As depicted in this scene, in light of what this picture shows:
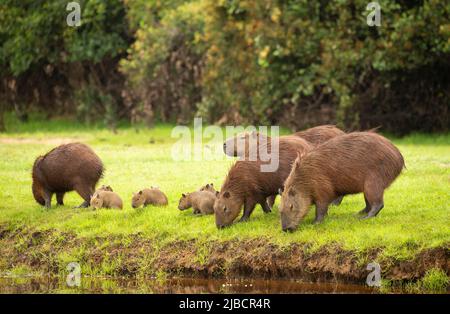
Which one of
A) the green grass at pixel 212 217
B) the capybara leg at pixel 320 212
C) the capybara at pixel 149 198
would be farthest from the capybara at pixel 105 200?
the capybara leg at pixel 320 212

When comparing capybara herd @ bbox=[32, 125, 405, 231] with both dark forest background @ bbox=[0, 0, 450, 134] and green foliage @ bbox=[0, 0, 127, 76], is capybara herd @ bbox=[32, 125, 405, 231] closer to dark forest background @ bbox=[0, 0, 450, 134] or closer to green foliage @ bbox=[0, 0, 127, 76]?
dark forest background @ bbox=[0, 0, 450, 134]

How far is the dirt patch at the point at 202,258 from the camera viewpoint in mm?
9406

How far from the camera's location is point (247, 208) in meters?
10.9

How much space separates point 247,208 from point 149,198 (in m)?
1.63

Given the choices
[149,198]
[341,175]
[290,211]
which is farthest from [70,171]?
[341,175]

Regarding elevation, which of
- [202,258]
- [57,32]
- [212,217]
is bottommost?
[202,258]

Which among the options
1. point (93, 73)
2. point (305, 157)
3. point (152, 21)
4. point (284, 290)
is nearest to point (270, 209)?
point (305, 157)

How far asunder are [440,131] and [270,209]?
30.5 feet

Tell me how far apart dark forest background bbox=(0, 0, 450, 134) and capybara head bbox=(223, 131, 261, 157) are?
698 centimetres

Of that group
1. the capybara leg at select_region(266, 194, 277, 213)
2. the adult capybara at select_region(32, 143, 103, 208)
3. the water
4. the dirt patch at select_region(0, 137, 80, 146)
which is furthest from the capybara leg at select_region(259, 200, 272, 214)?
the dirt patch at select_region(0, 137, 80, 146)

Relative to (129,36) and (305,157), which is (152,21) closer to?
(129,36)

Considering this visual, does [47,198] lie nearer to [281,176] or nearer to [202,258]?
[202,258]

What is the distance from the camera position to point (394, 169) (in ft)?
33.3

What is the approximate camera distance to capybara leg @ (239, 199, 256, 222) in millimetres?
10828
